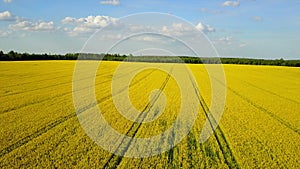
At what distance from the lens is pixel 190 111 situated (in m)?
14.6

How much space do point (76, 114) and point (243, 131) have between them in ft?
21.9

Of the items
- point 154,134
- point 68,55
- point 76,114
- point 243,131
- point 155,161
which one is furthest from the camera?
point 68,55

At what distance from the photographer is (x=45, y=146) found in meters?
8.80

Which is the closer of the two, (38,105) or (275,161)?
(275,161)

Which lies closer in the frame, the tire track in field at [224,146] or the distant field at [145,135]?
the distant field at [145,135]

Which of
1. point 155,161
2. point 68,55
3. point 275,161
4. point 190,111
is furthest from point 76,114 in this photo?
point 68,55

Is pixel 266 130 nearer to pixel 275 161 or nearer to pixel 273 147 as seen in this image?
pixel 273 147

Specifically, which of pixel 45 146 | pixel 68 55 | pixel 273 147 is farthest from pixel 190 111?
pixel 68 55

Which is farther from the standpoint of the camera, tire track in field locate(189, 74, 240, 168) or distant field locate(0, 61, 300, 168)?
tire track in field locate(189, 74, 240, 168)

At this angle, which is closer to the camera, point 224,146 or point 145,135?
point 224,146

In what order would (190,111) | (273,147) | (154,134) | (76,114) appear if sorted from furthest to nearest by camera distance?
(190,111), (76,114), (154,134), (273,147)

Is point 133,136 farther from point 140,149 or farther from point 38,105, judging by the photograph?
point 38,105

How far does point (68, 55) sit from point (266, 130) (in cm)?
7018

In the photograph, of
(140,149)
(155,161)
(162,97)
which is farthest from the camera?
(162,97)
